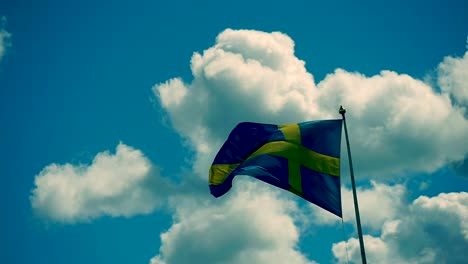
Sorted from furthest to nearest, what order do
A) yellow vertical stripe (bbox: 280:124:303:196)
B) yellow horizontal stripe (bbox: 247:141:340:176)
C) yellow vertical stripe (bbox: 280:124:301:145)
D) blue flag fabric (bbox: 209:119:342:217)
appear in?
yellow vertical stripe (bbox: 280:124:301:145) → yellow horizontal stripe (bbox: 247:141:340:176) → yellow vertical stripe (bbox: 280:124:303:196) → blue flag fabric (bbox: 209:119:342:217)

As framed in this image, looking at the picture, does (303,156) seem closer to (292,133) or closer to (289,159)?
(289,159)

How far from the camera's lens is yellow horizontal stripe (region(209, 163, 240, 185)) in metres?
23.0

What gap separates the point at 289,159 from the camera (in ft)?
72.8

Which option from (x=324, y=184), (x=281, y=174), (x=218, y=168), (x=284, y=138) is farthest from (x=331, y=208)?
(x=218, y=168)

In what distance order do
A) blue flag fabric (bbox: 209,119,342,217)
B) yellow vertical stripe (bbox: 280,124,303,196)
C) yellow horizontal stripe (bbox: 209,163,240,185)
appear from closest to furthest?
1. blue flag fabric (bbox: 209,119,342,217)
2. yellow vertical stripe (bbox: 280,124,303,196)
3. yellow horizontal stripe (bbox: 209,163,240,185)

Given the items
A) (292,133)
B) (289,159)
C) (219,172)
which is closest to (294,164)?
(289,159)

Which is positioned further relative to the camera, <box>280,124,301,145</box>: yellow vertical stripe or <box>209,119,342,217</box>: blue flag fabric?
<box>280,124,301,145</box>: yellow vertical stripe

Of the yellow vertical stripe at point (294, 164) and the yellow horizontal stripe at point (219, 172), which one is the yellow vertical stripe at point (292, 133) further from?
the yellow horizontal stripe at point (219, 172)

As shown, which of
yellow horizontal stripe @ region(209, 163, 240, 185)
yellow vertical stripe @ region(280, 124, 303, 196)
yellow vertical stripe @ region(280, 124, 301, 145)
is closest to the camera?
yellow vertical stripe @ region(280, 124, 303, 196)

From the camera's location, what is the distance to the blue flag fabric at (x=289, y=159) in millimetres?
20659

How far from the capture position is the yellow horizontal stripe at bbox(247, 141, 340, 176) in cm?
2114

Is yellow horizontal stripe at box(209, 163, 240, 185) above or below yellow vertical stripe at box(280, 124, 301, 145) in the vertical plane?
below

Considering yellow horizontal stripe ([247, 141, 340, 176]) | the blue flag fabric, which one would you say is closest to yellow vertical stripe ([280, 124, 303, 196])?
the blue flag fabric

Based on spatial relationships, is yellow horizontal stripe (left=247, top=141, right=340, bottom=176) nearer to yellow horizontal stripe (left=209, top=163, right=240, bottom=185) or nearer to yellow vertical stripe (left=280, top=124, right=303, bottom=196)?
yellow vertical stripe (left=280, top=124, right=303, bottom=196)
